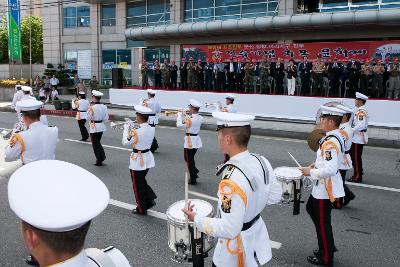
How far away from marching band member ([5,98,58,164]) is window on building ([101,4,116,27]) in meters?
31.6

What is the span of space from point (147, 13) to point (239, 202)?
107 feet

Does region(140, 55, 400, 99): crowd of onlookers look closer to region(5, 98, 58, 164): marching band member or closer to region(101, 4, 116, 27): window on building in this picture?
region(101, 4, 116, 27): window on building

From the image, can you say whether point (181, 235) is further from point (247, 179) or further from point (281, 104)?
point (281, 104)

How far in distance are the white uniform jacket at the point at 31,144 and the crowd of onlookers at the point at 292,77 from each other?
1682cm

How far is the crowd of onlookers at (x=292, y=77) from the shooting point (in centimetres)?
1953

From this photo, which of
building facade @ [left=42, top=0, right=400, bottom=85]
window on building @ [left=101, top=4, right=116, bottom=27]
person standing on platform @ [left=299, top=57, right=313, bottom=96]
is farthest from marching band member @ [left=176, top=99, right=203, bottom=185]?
window on building @ [left=101, top=4, right=116, bottom=27]

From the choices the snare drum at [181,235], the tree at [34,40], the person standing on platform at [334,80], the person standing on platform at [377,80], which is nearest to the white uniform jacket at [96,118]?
the snare drum at [181,235]

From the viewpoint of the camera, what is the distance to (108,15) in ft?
119

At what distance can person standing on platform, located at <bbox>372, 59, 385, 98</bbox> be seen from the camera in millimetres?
19359

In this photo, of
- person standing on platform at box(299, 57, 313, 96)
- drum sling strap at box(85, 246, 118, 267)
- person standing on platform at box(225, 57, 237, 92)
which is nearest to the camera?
drum sling strap at box(85, 246, 118, 267)

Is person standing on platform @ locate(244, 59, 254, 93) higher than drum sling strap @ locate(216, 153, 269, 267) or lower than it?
higher

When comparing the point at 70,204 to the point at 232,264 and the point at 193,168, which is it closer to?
the point at 232,264

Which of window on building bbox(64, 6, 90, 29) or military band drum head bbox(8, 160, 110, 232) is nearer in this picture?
military band drum head bbox(8, 160, 110, 232)

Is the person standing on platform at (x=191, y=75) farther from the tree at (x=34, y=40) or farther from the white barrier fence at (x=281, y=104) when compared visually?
the tree at (x=34, y=40)
